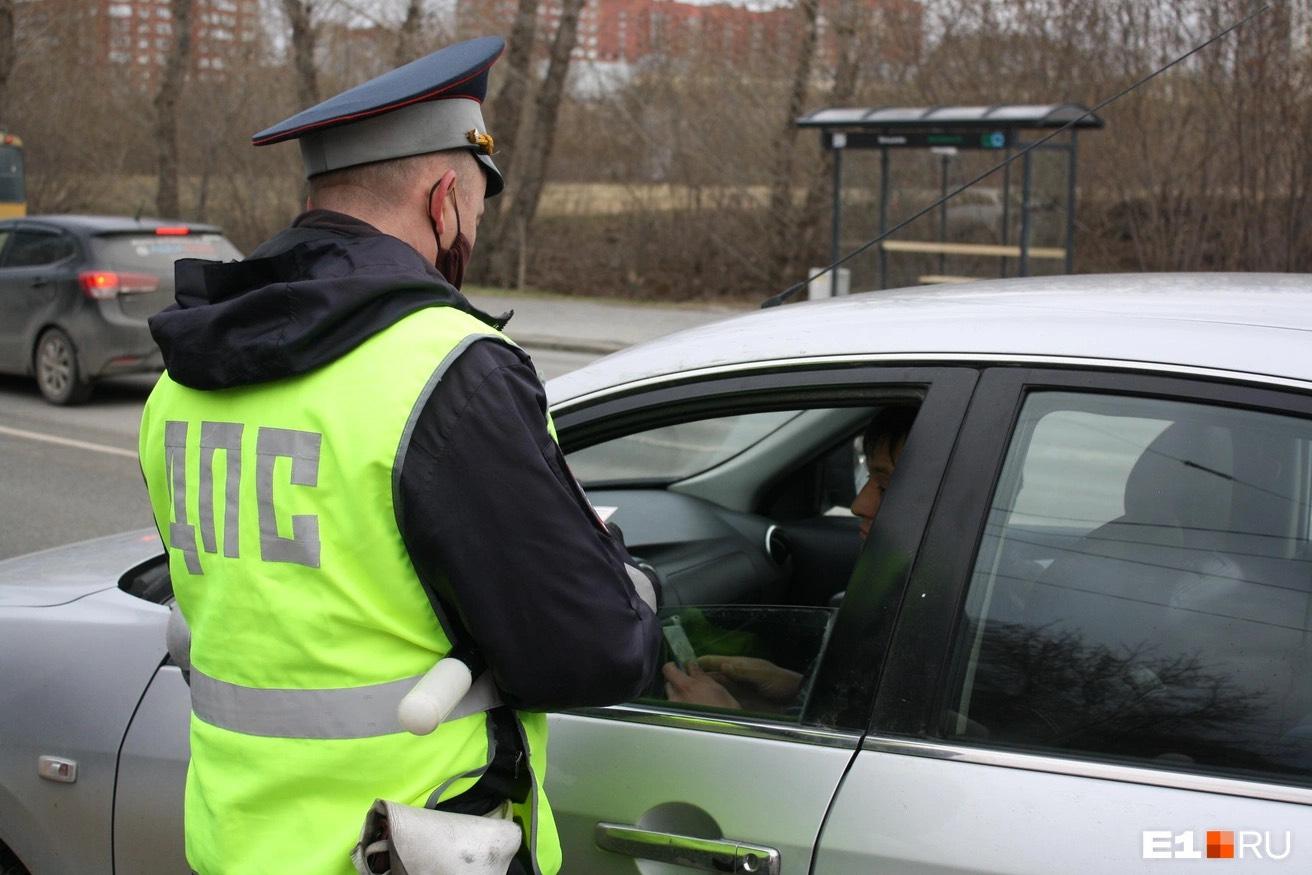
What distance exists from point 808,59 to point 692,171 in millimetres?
3238

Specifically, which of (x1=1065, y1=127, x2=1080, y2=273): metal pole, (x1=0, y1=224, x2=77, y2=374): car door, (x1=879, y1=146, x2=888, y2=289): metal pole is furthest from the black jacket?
(x1=879, y1=146, x2=888, y2=289): metal pole

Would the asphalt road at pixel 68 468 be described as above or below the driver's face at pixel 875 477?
below

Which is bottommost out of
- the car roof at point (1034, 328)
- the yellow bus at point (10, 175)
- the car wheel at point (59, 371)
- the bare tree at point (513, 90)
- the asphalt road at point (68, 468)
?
the asphalt road at point (68, 468)

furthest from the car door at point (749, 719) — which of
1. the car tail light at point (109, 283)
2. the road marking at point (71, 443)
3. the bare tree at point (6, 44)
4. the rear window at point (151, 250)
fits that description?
the bare tree at point (6, 44)

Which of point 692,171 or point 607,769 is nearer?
point 607,769

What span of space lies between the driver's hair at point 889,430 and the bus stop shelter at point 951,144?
11.1 metres

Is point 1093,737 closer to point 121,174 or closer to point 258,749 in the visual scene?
point 258,749

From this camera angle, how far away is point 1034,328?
193 centimetres

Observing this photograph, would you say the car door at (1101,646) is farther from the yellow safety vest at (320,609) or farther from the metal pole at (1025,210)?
the metal pole at (1025,210)

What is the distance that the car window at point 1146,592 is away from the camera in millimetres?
1705

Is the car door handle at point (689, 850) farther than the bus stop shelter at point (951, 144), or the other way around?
the bus stop shelter at point (951, 144)

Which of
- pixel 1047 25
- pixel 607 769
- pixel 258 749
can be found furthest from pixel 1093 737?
pixel 1047 25

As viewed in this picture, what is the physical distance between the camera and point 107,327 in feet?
38.8

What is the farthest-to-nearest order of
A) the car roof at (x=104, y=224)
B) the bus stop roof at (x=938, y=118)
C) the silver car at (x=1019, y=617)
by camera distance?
the bus stop roof at (x=938, y=118), the car roof at (x=104, y=224), the silver car at (x=1019, y=617)
